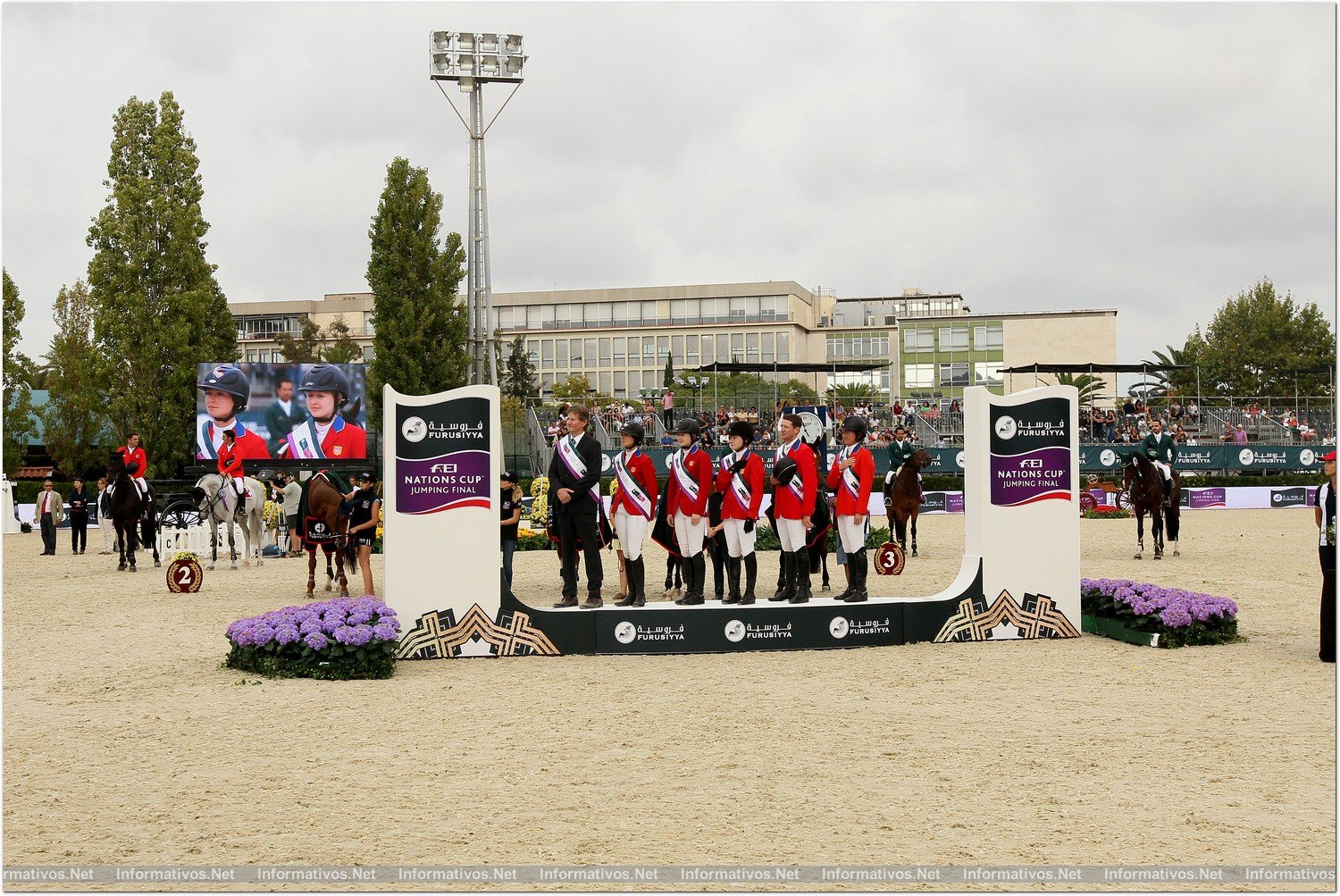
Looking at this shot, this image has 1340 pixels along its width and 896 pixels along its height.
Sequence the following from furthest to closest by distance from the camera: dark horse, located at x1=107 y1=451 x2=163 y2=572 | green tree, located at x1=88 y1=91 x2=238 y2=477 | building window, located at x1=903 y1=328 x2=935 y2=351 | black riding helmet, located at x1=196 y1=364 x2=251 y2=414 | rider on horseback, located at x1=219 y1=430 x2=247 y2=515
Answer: building window, located at x1=903 y1=328 x2=935 y2=351 → green tree, located at x1=88 y1=91 x2=238 y2=477 → black riding helmet, located at x1=196 y1=364 x2=251 y2=414 → rider on horseback, located at x1=219 y1=430 x2=247 y2=515 → dark horse, located at x1=107 y1=451 x2=163 y2=572

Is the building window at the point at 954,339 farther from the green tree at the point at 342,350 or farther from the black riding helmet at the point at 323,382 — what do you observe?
the black riding helmet at the point at 323,382

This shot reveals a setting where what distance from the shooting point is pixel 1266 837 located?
532 cm

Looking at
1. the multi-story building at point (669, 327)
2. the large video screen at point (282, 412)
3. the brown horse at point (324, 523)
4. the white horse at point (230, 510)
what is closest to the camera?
the brown horse at point (324, 523)

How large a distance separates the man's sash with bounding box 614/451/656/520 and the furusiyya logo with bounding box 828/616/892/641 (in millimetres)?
2066

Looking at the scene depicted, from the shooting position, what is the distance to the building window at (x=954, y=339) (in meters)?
77.4

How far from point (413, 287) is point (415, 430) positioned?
34.7m

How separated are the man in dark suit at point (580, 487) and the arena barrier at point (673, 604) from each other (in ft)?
1.84

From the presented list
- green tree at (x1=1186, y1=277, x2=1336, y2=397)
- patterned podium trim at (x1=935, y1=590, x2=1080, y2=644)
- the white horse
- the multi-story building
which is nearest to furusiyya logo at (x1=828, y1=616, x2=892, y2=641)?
patterned podium trim at (x1=935, y1=590, x2=1080, y2=644)

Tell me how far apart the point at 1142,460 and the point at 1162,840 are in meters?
14.3

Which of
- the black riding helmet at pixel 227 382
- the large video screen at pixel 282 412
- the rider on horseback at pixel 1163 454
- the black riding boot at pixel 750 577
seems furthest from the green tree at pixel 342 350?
the black riding boot at pixel 750 577

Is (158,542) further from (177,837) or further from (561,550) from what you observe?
(177,837)

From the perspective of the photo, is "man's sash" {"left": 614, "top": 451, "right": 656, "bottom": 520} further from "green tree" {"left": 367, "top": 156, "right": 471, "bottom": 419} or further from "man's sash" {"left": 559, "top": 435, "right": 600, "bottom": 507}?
"green tree" {"left": 367, "top": 156, "right": 471, "bottom": 419}

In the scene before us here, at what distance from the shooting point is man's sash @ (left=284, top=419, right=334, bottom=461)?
107 feet

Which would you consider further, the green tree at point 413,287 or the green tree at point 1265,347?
the green tree at point 1265,347
